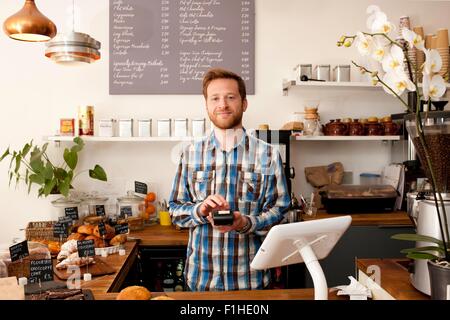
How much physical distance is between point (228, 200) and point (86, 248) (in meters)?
0.43

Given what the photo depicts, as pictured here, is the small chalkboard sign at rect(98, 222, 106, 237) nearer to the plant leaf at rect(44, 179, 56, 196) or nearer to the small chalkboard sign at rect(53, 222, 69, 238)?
the small chalkboard sign at rect(53, 222, 69, 238)

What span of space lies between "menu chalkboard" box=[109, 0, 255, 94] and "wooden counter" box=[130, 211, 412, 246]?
0.71 metres

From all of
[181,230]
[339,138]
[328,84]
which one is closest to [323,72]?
[328,84]

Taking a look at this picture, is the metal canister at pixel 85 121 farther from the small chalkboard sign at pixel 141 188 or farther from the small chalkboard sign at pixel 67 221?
the small chalkboard sign at pixel 67 221

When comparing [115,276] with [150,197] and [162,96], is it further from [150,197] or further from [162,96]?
[162,96]

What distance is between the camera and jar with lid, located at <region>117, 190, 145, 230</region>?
2.04m

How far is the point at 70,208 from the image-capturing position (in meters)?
1.92

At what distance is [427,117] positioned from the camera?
0.84 m

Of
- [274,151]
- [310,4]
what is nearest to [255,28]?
[310,4]

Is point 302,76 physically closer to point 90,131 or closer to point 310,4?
point 310,4

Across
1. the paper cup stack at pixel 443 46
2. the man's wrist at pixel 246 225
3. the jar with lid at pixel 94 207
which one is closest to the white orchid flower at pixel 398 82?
the man's wrist at pixel 246 225

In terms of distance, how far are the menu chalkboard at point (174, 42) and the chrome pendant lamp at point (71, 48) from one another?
87cm

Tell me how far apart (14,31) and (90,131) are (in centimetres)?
86

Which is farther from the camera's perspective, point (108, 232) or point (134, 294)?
point (108, 232)
